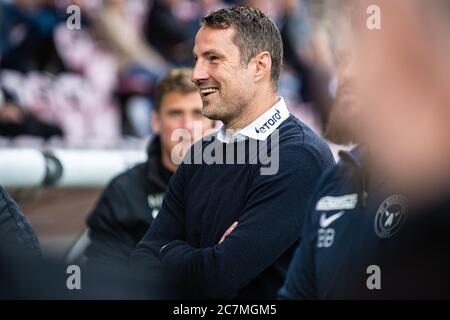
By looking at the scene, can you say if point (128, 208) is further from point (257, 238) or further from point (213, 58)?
point (257, 238)

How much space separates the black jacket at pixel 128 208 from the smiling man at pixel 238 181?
0.81m

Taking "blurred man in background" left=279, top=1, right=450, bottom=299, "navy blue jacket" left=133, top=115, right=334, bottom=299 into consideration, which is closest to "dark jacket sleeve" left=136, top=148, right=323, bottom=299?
"navy blue jacket" left=133, top=115, right=334, bottom=299

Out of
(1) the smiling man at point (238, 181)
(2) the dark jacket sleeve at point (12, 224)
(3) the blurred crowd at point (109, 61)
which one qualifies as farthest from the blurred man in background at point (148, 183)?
(3) the blurred crowd at point (109, 61)

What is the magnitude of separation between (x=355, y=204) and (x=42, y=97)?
4.29 meters

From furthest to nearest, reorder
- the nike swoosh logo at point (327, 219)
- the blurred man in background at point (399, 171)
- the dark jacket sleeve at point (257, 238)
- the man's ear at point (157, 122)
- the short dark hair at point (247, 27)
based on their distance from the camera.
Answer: the man's ear at point (157, 122) < the short dark hair at point (247, 27) < the dark jacket sleeve at point (257, 238) < the nike swoosh logo at point (327, 219) < the blurred man in background at point (399, 171)

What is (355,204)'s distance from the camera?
153 cm

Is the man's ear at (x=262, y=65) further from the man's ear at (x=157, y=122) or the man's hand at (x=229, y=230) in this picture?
the man's ear at (x=157, y=122)

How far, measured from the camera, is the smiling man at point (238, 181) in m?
1.92

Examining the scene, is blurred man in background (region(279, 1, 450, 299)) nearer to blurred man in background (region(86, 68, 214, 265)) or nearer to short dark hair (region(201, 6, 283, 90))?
short dark hair (region(201, 6, 283, 90))

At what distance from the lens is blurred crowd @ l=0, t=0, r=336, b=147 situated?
551 cm

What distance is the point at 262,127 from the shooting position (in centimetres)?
208

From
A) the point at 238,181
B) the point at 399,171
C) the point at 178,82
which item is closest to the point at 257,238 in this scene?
the point at 238,181

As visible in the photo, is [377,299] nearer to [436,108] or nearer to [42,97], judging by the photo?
[436,108]

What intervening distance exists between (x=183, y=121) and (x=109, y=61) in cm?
272
